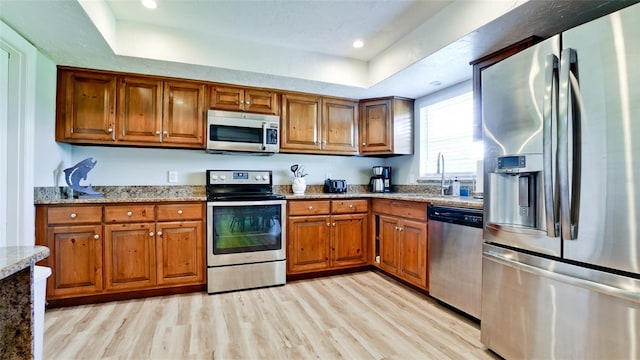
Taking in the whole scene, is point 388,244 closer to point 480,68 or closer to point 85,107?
point 480,68

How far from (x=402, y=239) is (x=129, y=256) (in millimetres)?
2564

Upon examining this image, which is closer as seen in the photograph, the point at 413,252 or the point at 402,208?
the point at 413,252

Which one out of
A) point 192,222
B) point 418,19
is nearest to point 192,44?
point 192,222

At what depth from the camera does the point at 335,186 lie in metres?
3.74

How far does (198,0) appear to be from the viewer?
2193 millimetres

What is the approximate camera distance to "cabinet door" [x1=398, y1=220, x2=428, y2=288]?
2658 mm

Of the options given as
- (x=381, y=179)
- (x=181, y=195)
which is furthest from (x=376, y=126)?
(x=181, y=195)

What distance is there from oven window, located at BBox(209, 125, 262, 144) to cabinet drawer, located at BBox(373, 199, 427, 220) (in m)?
1.53

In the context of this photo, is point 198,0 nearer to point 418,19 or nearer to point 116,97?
point 116,97

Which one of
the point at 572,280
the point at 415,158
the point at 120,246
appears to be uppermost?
the point at 415,158

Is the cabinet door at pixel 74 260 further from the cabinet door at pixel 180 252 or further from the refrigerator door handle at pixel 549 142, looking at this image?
the refrigerator door handle at pixel 549 142

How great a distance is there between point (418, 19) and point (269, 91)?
5.52 feet

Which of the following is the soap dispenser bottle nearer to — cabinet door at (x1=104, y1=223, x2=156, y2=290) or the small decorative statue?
cabinet door at (x1=104, y1=223, x2=156, y2=290)

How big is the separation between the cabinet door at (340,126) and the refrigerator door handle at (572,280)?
2.21 metres
